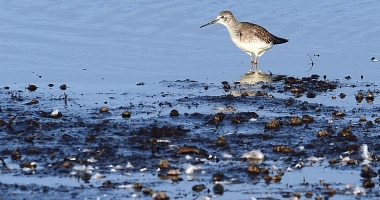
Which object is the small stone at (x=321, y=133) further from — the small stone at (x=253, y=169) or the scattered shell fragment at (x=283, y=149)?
the small stone at (x=253, y=169)

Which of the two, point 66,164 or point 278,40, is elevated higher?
point 278,40

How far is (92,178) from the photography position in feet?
26.1

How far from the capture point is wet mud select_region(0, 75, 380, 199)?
7723 mm

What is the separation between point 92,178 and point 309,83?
19.3 feet

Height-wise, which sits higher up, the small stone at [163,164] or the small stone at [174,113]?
the small stone at [174,113]

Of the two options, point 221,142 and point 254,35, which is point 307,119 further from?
point 254,35

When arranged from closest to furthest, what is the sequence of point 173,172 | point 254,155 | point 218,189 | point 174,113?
1. point 218,189
2. point 173,172
3. point 254,155
4. point 174,113

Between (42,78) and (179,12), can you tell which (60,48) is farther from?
(179,12)

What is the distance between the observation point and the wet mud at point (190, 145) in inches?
304

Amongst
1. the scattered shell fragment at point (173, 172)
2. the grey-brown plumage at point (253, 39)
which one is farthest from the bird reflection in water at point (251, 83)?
the scattered shell fragment at point (173, 172)

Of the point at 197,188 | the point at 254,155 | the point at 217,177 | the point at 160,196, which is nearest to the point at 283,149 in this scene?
the point at 254,155

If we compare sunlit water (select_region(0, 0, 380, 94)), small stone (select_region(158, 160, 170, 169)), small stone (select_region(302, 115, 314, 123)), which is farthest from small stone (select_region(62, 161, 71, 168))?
sunlit water (select_region(0, 0, 380, 94))

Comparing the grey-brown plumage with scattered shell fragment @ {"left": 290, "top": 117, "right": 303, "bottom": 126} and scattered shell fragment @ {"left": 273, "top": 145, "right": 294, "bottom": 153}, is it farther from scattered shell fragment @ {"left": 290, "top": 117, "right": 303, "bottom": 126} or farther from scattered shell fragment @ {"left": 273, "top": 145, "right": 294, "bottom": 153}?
scattered shell fragment @ {"left": 273, "top": 145, "right": 294, "bottom": 153}

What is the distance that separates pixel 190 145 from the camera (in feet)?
29.9
